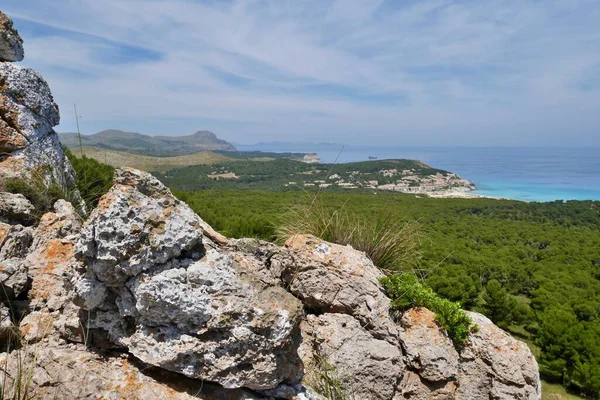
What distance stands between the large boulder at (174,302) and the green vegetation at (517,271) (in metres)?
3.31

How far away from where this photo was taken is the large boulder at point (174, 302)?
8.11ft

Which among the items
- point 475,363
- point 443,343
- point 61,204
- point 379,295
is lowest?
point 475,363

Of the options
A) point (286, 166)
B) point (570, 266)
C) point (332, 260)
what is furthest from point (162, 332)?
point (286, 166)

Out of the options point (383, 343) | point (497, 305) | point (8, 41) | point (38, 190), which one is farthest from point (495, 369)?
point (497, 305)

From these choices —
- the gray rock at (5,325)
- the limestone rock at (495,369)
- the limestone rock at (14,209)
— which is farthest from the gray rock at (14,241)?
the limestone rock at (495,369)

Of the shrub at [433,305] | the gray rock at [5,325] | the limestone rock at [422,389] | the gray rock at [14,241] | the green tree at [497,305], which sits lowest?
the green tree at [497,305]

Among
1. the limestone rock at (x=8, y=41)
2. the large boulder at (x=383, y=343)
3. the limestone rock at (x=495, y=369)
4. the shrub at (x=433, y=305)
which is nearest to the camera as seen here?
the large boulder at (x=383, y=343)

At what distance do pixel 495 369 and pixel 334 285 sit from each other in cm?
204

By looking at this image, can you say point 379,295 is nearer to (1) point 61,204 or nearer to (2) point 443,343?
(2) point 443,343

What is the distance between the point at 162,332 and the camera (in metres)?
2.52

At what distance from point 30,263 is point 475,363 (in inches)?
188

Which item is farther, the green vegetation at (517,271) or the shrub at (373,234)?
the green vegetation at (517,271)

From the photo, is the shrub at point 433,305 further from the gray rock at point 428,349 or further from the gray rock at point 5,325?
Result: the gray rock at point 5,325

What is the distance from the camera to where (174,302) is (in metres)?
2.45
